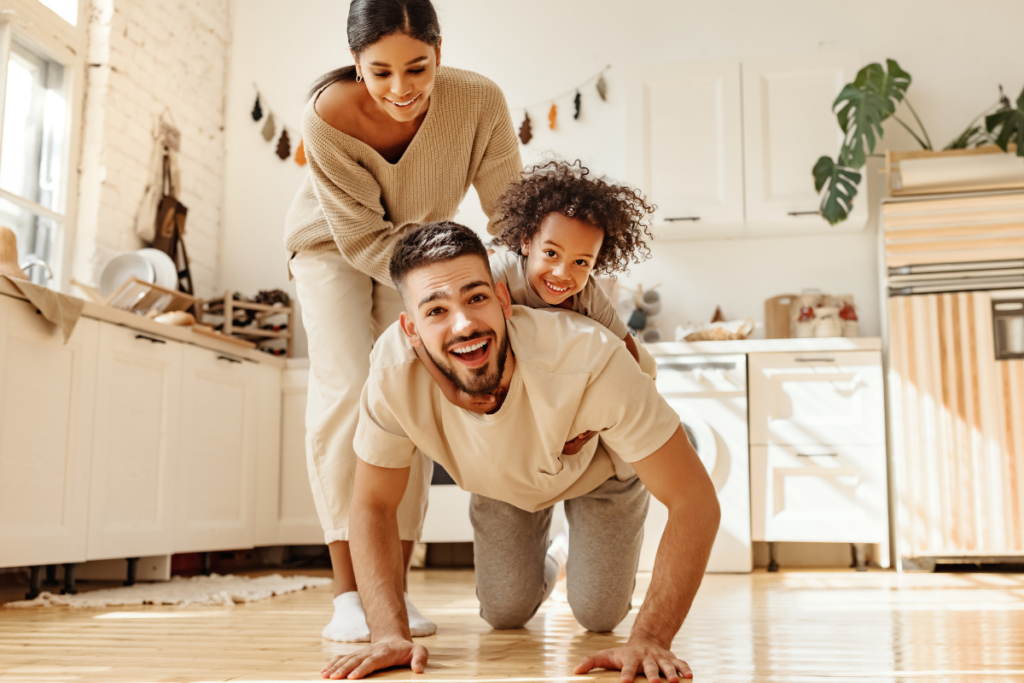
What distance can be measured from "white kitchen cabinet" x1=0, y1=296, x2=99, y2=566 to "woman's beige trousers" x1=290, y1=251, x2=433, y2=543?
996mm

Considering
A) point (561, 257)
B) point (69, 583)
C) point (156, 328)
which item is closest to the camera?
point (561, 257)

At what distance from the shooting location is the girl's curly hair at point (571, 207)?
1.73 m

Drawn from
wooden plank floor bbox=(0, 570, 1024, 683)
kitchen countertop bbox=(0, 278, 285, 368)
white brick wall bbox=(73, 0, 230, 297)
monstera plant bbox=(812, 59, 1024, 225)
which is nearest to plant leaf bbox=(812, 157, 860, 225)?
monstera plant bbox=(812, 59, 1024, 225)

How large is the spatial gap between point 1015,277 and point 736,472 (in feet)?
4.29

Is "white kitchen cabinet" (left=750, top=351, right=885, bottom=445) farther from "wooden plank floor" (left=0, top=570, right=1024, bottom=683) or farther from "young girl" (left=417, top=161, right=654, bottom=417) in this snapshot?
"young girl" (left=417, top=161, right=654, bottom=417)

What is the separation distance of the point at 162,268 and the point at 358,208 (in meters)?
2.30

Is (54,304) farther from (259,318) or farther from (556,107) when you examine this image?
(556,107)

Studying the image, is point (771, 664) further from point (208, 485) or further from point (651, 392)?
point (208, 485)

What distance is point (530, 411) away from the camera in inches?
59.1

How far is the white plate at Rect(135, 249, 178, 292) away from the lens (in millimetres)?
3791

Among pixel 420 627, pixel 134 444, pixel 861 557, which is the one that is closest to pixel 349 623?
pixel 420 627

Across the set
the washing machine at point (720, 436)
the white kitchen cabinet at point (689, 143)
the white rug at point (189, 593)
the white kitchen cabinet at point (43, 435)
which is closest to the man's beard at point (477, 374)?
the white rug at point (189, 593)

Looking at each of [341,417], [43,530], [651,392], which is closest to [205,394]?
[43,530]

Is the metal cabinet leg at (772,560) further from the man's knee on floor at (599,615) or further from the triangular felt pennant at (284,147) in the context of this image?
the triangular felt pennant at (284,147)
